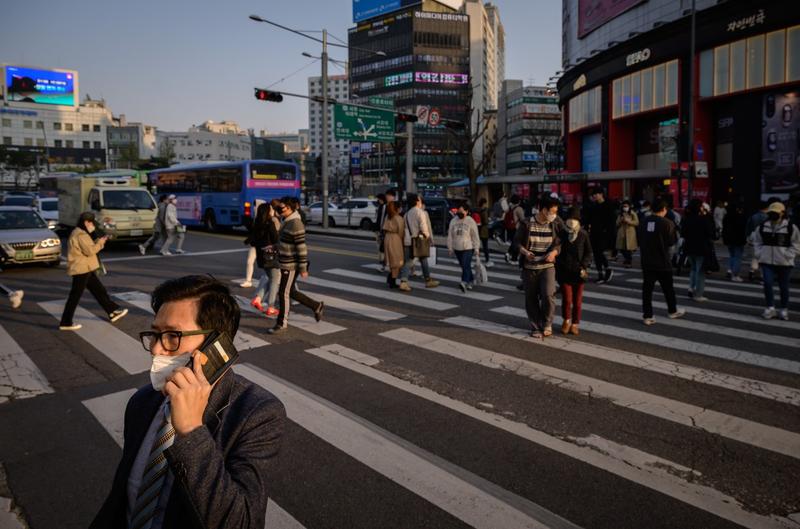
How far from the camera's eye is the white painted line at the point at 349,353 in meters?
6.56

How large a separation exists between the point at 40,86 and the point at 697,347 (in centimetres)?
10983

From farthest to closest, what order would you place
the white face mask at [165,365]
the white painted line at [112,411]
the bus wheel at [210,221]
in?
the bus wheel at [210,221]
the white painted line at [112,411]
the white face mask at [165,365]

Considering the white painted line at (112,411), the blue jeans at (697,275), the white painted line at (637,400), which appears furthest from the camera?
the blue jeans at (697,275)

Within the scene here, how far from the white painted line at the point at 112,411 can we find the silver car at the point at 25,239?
10121mm

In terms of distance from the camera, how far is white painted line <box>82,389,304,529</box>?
3352 mm

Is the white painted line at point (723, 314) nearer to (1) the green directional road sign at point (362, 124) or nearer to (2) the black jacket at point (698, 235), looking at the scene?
(2) the black jacket at point (698, 235)

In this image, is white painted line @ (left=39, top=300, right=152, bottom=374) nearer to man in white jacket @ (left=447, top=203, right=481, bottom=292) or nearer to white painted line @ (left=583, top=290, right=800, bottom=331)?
man in white jacket @ (left=447, top=203, right=481, bottom=292)

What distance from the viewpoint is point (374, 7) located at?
120 meters

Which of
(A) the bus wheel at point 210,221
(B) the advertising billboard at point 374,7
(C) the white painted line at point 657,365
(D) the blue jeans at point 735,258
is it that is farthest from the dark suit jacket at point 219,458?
(B) the advertising billboard at point 374,7

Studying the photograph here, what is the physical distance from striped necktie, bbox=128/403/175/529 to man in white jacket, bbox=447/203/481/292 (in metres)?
9.68

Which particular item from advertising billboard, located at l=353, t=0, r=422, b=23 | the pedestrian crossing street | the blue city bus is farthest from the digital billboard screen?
the pedestrian crossing street

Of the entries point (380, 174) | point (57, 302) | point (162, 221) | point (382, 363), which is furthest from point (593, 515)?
point (380, 174)

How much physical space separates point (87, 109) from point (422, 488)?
12395 cm

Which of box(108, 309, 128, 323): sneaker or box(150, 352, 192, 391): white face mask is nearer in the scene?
box(150, 352, 192, 391): white face mask
